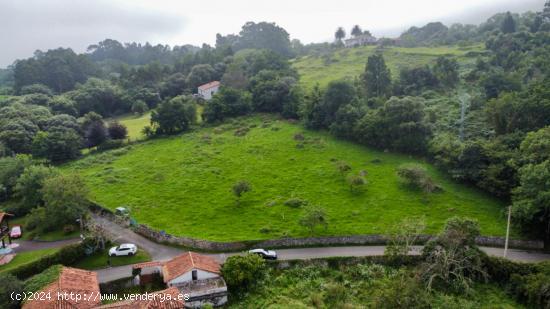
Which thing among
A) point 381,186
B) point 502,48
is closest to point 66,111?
point 381,186

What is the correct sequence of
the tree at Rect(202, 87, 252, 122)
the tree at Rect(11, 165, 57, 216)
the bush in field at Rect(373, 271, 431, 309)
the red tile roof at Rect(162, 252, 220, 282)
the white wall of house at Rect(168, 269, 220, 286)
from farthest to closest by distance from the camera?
the tree at Rect(202, 87, 252, 122), the tree at Rect(11, 165, 57, 216), the red tile roof at Rect(162, 252, 220, 282), the white wall of house at Rect(168, 269, 220, 286), the bush in field at Rect(373, 271, 431, 309)

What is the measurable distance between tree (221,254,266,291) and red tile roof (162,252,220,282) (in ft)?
3.51

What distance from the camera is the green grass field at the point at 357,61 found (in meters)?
105

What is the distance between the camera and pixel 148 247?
4200cm

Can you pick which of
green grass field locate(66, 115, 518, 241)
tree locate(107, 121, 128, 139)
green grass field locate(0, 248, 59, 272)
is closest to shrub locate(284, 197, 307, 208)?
green grass field locate(66, 115, 518, 241)

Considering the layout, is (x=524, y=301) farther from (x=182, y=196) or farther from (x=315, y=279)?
(x=182, y=196)

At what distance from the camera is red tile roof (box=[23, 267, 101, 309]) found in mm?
30109

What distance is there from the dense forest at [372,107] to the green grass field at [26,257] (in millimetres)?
14699

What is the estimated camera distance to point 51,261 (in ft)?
124

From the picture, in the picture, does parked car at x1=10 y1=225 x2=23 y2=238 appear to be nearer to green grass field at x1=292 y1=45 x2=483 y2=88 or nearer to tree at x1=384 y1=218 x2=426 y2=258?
tree at x1=384 y1=218 x2=426 y2=258

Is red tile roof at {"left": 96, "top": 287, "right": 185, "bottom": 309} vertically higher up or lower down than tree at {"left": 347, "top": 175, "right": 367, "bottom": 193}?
lower down

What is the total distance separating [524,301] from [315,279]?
55.4ft

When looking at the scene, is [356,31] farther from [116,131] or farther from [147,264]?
[147,264]

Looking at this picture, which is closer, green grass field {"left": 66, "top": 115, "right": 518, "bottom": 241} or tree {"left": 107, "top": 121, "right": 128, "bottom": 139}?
green grass field {"left": 66, "top": 115, "right": 518, "bottom": 241}
